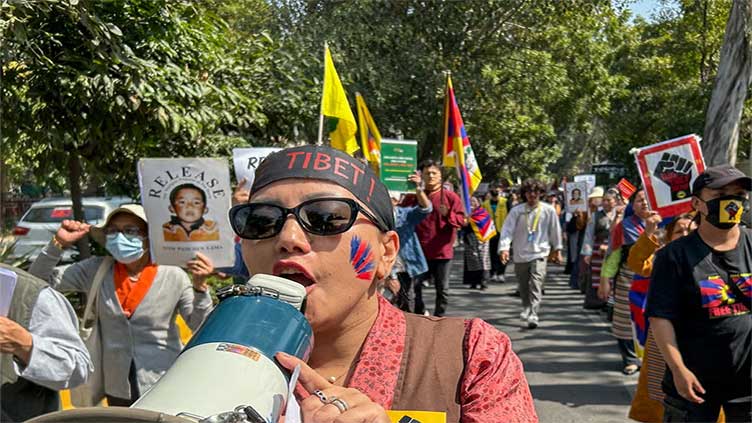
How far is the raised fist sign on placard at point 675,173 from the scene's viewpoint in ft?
18.8

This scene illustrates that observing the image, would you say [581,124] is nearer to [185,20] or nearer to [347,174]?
[185,20]

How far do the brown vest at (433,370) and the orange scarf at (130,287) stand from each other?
2.93 m

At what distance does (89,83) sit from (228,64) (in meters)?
2.62

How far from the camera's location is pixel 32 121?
6.25 metres

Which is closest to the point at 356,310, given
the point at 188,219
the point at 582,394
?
the point at 188,219

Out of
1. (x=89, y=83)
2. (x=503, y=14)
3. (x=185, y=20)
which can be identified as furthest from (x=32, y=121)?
(x=503, y=14)

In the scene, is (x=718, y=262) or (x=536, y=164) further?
(x=536, y=164)

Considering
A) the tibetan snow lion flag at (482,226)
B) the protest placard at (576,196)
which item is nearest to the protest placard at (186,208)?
the tibetan snow lion flag at (482,226)

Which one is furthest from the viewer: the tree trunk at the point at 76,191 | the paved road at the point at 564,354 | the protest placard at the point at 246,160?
the tree trunk at the point at 76,191

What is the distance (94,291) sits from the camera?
453 cm

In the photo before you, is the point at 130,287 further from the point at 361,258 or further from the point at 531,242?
the point at 531,242

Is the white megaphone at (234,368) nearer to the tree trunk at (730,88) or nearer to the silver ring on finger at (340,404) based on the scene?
the silver ring on finger at (340,404)

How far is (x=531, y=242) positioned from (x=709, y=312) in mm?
6643

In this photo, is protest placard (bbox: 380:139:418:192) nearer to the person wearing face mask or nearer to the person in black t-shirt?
the person wearing face mask
